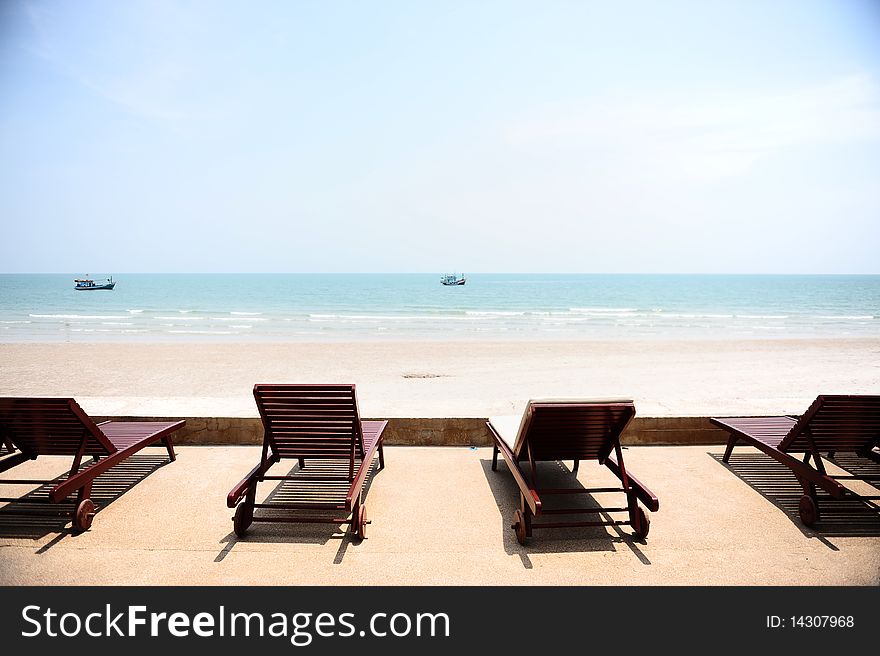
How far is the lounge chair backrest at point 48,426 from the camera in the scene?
12.7ft

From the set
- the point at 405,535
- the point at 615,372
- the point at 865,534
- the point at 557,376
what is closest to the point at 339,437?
the point at 405,535

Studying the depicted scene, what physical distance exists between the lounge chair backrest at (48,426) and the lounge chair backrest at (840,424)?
549cm

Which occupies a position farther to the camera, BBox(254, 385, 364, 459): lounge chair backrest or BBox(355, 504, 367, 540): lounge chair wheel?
BBox(254, 385, 364, 459): lounge chair backrest

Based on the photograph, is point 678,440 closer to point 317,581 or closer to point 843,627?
point 843,627

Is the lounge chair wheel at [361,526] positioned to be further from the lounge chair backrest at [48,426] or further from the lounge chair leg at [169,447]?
the lounge chair leg at [169,447]

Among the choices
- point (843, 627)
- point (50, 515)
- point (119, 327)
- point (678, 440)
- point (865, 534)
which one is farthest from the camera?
point (119, 327)

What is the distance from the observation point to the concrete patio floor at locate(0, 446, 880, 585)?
309 cm

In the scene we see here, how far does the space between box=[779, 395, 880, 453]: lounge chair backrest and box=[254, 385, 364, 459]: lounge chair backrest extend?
3.47m

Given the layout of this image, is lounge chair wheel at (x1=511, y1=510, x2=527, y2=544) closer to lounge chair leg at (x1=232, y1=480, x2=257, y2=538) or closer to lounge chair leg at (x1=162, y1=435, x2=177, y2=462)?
lounge chair leg at (x1=232, y1=480, x2=257, y2=538)

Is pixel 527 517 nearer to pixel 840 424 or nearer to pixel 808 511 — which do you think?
pixel 808 511

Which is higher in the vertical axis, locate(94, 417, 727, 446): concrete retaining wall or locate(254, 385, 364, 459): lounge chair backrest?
locate(254, 385, 364, 459): lounge chair backrest

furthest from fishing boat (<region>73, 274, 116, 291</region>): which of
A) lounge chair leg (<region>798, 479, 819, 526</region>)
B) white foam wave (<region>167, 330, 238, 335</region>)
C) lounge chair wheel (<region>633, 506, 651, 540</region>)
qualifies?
lounge chair leg (<region>798, 479, 819, 526</region>)

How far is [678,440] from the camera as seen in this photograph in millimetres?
5738

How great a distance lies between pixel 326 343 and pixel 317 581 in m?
19.0
